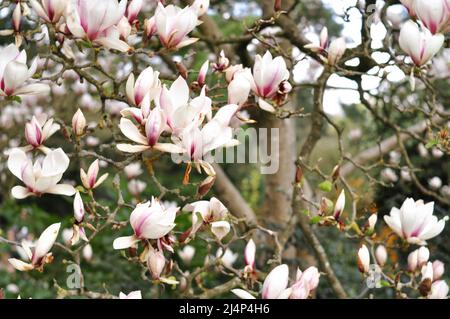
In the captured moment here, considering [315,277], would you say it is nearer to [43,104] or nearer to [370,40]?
[370,40]

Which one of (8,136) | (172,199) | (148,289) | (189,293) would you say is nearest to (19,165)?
(189,293)

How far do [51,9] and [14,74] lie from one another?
0.19 m

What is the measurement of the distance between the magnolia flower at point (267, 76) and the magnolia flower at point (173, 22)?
0.68ft

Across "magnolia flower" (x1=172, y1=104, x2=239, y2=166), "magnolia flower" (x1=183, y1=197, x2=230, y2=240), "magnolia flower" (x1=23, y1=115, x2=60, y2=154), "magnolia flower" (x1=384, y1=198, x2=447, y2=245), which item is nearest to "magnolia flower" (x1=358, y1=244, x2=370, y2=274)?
"magnolia flower" (x1=384, y1=198, x2=447, y2=245)

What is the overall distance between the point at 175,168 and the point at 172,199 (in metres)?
1.89

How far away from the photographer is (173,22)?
159 centimetres

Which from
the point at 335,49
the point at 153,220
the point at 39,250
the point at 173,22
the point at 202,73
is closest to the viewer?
the point at 153,220

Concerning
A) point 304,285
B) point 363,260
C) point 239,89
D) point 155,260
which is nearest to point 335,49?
point 239,89

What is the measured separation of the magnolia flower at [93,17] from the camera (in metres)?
1.42

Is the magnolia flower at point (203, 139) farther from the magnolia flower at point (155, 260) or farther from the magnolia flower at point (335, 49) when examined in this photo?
the magnolia flower at point (335, 49)

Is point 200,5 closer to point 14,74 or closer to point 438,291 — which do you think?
point 14,74

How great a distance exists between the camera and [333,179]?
1973mm

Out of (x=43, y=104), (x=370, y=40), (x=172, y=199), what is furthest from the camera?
(x=43, y=104)

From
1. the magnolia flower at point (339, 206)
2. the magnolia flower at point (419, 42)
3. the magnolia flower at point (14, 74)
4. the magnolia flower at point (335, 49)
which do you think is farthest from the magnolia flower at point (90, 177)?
the magnolia flower at point (419, 42)
